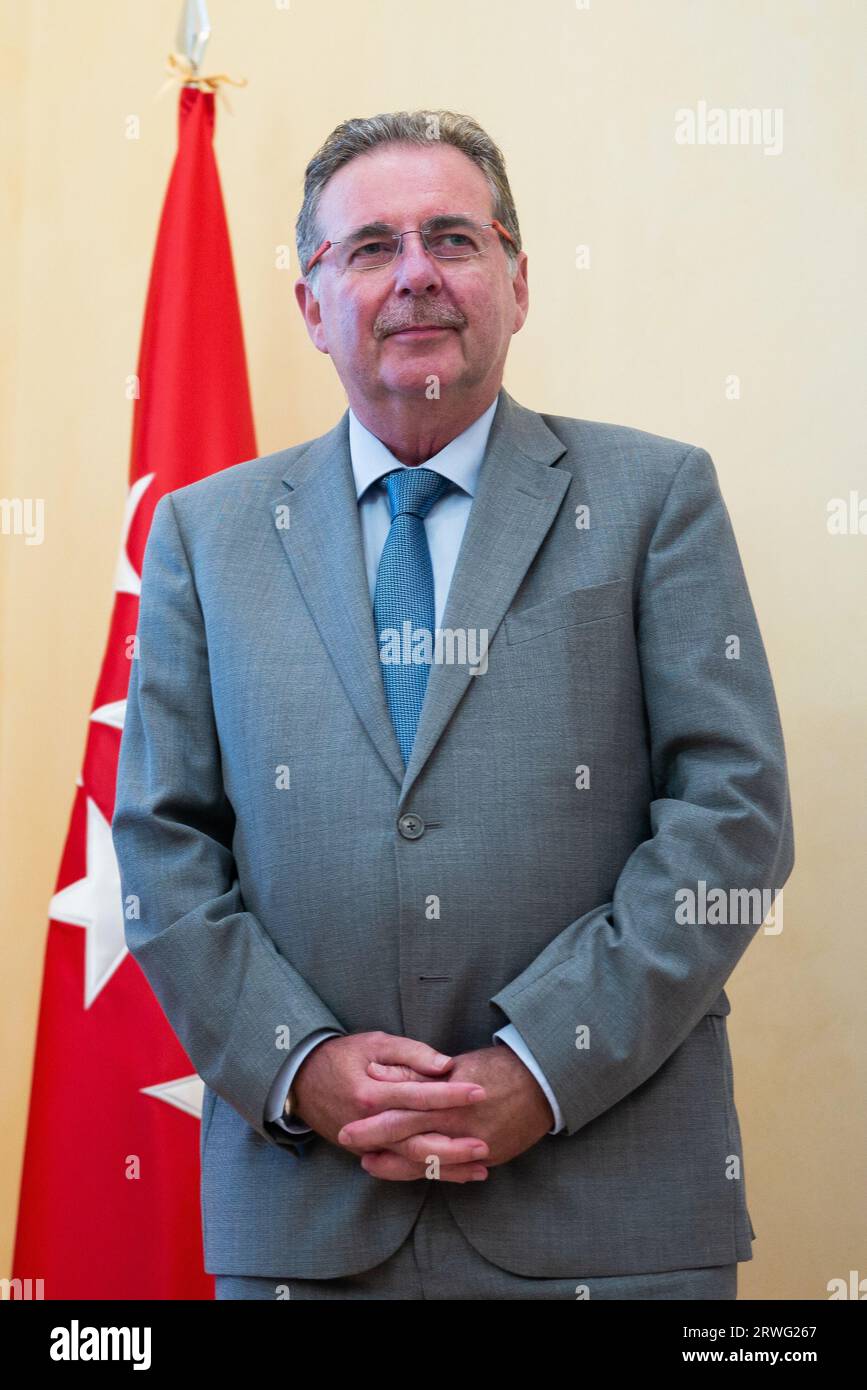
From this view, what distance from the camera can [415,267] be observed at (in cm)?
179

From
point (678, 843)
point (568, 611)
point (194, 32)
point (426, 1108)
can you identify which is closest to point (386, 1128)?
point (426, 1108)

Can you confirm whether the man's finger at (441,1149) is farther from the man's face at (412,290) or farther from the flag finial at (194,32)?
the flag finial at (194,32)

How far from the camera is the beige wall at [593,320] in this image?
2.80m

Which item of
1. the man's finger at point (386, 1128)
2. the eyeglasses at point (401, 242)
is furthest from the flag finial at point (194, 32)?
the man's finger at point (386, 1128)

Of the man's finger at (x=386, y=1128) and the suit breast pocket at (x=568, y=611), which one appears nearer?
the man's finger at (x=386, y=1128)

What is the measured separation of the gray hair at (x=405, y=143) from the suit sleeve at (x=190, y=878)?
17.4 inches

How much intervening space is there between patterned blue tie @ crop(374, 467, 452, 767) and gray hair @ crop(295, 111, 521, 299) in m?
0.32

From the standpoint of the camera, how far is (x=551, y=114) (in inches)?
118

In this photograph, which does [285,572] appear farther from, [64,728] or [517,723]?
[64,728]

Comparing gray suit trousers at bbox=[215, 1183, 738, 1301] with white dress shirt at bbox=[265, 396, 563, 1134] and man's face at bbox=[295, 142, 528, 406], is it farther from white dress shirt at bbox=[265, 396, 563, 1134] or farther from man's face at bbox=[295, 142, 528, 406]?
man's face at bbox=[295, 142, 528, 406]

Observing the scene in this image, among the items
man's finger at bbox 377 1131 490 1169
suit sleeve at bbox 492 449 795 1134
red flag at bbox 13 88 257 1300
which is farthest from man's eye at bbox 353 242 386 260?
man's finger at bbox 377 1131 490 1169

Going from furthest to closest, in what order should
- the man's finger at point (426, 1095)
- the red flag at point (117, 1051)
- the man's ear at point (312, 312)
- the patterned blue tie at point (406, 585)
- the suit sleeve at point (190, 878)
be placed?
the red flag at point (117, 1051), the man's ear at point (312, 312), the patterned blue tie at point (406, 585), the suit sleeve at point (190, 878), the man's finger at point (426, 1095)

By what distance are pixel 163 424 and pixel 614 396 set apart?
0.91 metres

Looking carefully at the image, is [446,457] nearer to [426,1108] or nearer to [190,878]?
[190,878]
